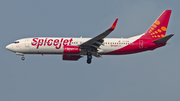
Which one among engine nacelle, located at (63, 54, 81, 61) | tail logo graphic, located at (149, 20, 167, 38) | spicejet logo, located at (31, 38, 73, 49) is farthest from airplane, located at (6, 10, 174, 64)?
engine nacelle, located at (63, 54, 81, 61)

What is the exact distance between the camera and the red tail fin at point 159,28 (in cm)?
5552

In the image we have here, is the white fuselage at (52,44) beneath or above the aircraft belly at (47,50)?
above

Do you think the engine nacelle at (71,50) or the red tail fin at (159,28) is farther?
the red tail fin at (159,28)

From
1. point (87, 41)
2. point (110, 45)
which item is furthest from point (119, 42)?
point (87, 41)

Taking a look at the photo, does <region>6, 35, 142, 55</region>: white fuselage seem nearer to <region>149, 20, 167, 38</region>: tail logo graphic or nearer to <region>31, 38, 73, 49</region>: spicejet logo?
<region>31, 38, 73, 49</region>: spicejet logo

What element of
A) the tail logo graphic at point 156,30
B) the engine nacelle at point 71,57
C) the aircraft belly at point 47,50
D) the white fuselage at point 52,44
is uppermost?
the tail logo graphic at point 156,30

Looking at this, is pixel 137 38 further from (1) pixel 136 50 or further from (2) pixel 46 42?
(2) pixel 46 42

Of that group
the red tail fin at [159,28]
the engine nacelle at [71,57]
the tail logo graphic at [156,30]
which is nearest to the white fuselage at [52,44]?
the engine nacelle at [71,57]

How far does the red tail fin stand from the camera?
55.5 meters

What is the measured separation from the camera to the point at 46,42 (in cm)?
5269

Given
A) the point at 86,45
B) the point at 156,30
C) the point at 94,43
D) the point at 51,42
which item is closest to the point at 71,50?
the point at 86,45

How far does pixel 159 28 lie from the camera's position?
56219 mm

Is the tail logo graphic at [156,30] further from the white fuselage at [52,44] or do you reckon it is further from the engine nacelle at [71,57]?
the engine nacelle at [71,57]

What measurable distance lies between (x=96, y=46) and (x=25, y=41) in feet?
35.6
